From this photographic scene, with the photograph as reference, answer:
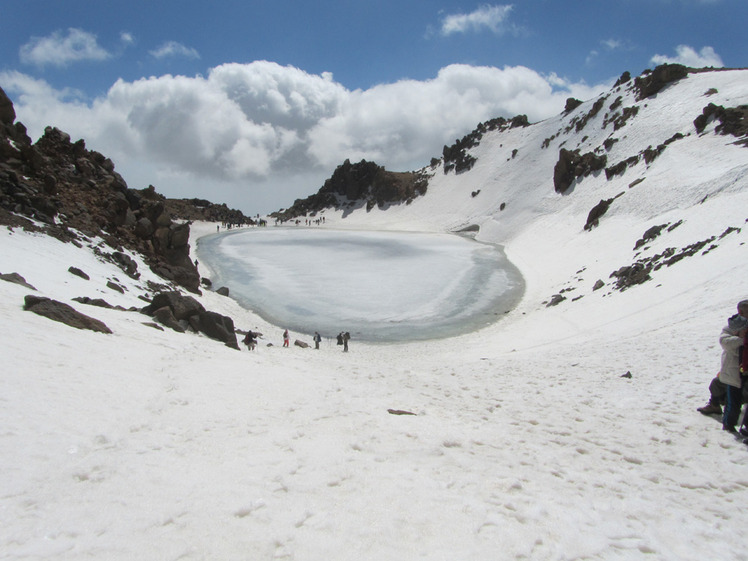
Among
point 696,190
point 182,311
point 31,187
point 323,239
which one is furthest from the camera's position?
point 323,239

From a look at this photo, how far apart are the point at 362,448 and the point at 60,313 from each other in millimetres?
8909

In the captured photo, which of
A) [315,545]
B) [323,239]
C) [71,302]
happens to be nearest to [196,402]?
[315,545]

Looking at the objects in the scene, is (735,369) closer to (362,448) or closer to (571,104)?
(362,448)

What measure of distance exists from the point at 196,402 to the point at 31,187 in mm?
26105

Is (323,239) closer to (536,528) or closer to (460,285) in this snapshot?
(460,285)

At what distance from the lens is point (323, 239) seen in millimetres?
72500

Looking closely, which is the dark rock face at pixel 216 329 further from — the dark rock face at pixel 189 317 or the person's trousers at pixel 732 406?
the person's trousers at pixel 732 406

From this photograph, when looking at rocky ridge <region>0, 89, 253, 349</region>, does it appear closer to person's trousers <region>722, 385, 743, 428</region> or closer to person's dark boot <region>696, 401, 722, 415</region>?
person's dark boot <region>696, 401, 722, 415</region>

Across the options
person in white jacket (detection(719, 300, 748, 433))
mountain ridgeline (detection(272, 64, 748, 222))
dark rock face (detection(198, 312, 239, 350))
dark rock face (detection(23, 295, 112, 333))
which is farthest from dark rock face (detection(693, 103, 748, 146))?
dark rock face (detection(23, 295, 112, 333))

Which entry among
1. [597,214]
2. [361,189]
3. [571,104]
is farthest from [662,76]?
[361,189]

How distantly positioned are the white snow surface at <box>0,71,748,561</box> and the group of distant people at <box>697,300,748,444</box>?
1.30 ft

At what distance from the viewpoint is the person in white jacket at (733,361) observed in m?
7.45

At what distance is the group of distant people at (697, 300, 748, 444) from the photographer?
7375 mm

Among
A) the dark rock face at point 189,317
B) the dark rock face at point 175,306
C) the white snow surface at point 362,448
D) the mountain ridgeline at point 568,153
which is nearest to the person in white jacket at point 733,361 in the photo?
the white snow surface at point 362,448
